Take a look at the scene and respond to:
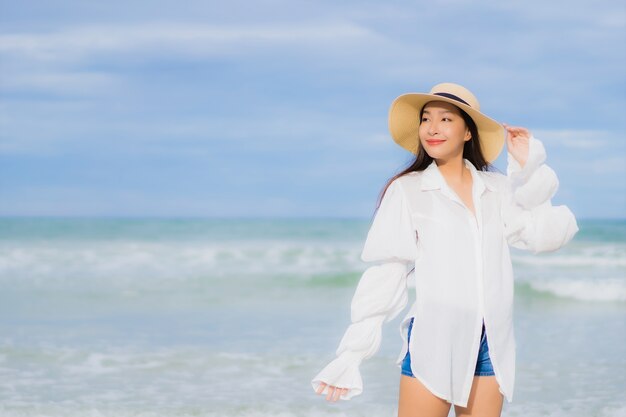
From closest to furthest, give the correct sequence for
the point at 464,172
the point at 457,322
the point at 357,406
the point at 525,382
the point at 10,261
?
the point at 457,322
the point at 464,172
the point at 357,406
the point at 525,382
the point at 10,261

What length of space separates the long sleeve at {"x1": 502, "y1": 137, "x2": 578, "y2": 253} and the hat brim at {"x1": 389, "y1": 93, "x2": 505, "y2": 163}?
0.47 ft

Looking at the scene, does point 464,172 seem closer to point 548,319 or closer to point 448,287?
point 448,287

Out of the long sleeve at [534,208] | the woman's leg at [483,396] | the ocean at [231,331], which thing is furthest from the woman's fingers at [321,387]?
the ocean at [231,331]

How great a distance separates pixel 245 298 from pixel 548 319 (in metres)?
3.80

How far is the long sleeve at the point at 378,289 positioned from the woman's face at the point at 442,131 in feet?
0.56

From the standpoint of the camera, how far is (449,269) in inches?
112

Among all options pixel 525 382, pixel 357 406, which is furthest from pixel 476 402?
pixel 525 382

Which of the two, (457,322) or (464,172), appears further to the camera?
(464,172)

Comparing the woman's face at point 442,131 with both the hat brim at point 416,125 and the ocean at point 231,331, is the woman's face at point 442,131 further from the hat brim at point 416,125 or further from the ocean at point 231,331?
the ocean at point 231,331

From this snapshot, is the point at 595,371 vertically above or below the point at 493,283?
below

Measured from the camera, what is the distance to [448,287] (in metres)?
2.83

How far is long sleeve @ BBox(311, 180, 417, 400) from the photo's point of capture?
9.39 ft

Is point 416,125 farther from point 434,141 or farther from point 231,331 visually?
point 231,331

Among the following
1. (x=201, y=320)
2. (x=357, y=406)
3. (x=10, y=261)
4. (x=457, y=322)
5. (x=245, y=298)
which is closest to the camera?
(x=457, y=322)
